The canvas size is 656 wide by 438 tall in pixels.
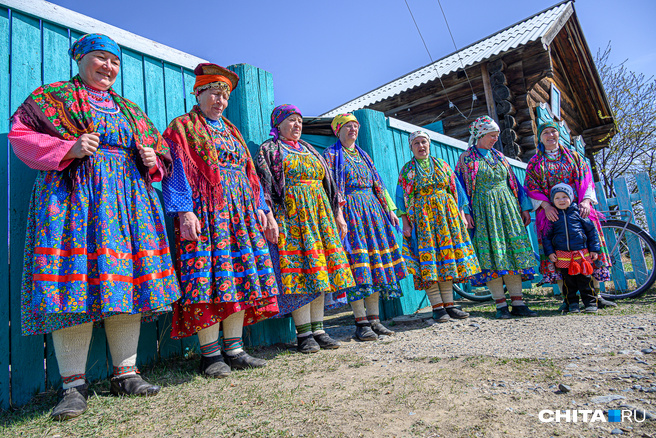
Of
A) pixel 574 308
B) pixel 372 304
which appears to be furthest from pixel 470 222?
pixel 372 304

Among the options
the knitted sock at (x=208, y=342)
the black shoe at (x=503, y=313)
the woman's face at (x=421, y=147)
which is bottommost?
the black shoe at (x=503, y=313)

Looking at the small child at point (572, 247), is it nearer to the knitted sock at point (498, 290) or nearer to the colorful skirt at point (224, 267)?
the knitted sock at point (498, 290)

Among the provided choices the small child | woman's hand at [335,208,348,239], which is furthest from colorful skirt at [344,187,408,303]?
the small child

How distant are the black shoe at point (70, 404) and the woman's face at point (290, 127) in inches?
86.2

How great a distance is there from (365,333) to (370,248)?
0.71 m

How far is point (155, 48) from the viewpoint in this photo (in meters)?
3.19

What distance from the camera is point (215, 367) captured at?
2.47 m

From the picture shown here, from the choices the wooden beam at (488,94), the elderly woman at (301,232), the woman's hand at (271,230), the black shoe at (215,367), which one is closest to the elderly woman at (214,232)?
the black shoe at (215,367)

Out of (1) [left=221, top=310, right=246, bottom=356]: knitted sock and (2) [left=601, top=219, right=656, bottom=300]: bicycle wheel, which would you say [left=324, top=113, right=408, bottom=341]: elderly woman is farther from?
(2) [left=601, top=219, right=656, bottom=300]: bicycle wheel

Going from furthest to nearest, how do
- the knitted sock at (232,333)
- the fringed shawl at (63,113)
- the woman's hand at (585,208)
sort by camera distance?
the woman's hand at (585,208)
the knitted sock at (232,333)
the fringed shawl at (63,113)

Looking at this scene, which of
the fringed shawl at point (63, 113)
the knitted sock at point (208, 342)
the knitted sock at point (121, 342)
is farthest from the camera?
the knitted sock at point (208, 342)

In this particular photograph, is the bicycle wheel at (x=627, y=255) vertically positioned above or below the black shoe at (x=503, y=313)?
above

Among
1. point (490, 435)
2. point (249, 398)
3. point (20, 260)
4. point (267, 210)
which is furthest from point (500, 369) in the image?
point (20, 260)

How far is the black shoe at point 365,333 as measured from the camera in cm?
340
